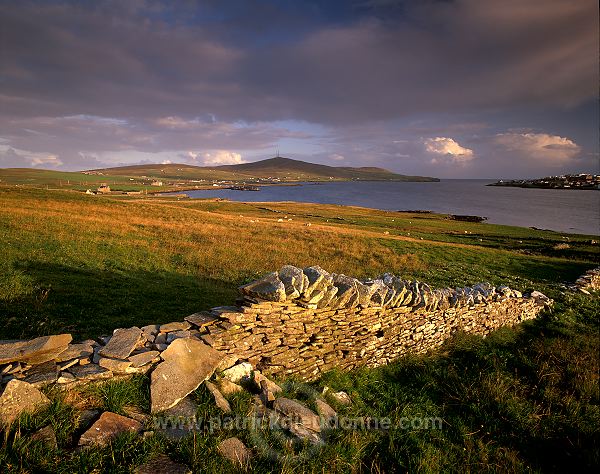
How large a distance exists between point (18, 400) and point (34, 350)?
0.93 metres

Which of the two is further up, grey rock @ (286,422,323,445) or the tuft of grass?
the tuft of grass

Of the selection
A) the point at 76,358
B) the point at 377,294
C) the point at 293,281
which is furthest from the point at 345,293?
the point at 76,358

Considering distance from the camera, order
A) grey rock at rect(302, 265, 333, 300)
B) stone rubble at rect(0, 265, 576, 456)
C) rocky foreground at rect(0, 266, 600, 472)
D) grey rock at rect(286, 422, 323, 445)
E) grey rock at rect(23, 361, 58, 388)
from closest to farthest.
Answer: rocky foreground at rect(0, 266, 600, 472)
grey rock at rect(23, 361, 58, 388)
stone rubble at rect(0, 265, 576, 456)
grey rock at rect(286, 422, 323, 445)
grey rock at rect(302, 265, 333, 300)

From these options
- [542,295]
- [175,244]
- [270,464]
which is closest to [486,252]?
[542,295]

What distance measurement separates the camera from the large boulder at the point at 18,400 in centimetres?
371

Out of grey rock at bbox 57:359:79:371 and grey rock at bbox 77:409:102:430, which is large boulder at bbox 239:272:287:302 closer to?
grey rock at bbox 57:359:79:371

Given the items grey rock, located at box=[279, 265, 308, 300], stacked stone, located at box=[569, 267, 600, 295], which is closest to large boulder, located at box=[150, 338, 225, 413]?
grey rock, located at box=[279, 265, 308, 300]

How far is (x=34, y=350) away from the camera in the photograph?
4.62 metres

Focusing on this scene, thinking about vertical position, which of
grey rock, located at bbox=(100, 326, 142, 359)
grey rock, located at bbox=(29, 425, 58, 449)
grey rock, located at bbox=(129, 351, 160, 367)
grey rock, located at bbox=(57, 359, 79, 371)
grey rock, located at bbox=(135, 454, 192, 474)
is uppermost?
grey rock, located at bbox=(100, 326, 142, 359)

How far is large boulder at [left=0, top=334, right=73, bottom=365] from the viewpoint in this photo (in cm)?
452

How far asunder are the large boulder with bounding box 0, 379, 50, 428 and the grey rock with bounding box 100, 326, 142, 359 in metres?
0.98

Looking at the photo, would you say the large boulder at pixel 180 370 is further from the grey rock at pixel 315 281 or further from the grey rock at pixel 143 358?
the grey rock at pixel 315 281

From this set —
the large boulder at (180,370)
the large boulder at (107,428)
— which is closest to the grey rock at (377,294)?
the large boulder at (180,370)

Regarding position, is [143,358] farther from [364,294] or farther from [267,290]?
[364,294]
